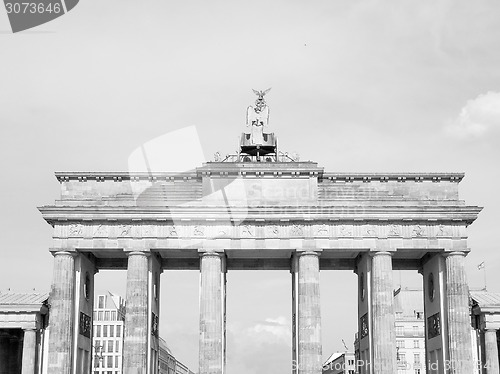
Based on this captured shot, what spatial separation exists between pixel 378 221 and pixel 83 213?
65.4ft

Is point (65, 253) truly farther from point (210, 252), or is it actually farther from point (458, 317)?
point (458, 317)

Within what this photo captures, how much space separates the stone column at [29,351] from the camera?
51.8 m

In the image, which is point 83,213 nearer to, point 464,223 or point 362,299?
point 362,299

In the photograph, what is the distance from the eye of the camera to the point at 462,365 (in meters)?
49.7

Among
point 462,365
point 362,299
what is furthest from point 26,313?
point 462,365

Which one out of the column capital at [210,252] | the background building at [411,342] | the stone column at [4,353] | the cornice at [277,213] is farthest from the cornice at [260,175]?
the background building at [411,342]

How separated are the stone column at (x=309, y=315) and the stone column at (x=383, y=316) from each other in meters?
3.72

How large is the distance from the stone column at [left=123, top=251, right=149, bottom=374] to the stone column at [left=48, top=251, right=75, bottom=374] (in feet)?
12.1

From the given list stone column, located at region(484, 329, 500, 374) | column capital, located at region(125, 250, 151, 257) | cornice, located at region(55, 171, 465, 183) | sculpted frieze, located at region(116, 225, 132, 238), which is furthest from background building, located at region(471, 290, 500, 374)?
sculpted frieze, located at region(116, 225, 132, 238)

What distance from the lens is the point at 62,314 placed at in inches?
1998

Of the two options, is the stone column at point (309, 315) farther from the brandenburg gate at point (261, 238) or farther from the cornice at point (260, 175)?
the cornice at point (260, 175)

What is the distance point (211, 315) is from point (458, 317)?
16.2 metres

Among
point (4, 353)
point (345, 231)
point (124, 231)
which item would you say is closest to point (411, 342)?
point (345, 231)

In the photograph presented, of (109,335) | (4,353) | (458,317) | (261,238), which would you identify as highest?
(109,335)
